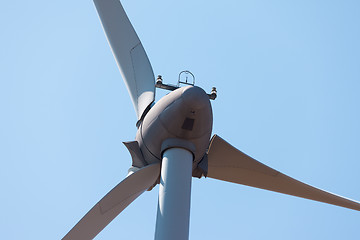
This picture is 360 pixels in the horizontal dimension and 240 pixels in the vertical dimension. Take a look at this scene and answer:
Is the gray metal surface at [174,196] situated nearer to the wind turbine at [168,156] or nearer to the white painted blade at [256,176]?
the wind turbine at [168,156]

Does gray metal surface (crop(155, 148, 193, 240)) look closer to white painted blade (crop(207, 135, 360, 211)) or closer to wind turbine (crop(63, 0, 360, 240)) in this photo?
wind turbine (crop(63, 0, 360, 240))

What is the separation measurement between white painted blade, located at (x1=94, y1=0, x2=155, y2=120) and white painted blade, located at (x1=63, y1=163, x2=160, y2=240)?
209 centimetres

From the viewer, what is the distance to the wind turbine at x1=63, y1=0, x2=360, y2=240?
32.8 feet

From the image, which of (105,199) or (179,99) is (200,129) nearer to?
(179,99)

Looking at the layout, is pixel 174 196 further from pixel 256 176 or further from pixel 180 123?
pixel 256 176

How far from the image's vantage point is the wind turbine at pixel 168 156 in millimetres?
10000

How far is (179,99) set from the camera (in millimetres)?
10438

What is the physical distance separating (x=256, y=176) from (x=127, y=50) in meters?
5.02

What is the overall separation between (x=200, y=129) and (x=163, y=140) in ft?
2.89

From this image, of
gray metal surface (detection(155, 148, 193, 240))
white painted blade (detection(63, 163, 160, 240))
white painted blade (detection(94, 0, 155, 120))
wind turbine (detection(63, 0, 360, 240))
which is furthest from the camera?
white painted blade (detection(94, 0, 155, 120))

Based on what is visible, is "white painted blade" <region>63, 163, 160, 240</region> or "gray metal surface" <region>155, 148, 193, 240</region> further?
"white painted blade" <region>63, 163, 160, 240</region>

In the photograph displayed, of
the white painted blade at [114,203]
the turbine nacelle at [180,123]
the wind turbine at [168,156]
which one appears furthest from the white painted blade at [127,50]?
the white painted blade at [114,203]

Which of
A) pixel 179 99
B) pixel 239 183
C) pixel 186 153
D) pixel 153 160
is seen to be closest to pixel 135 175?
pixel 153 160

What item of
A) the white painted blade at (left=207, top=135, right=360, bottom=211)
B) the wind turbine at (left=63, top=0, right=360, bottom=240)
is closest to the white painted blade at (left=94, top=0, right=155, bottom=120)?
the wind turbine at (left=63, top=0, right=360, bottom=240)
